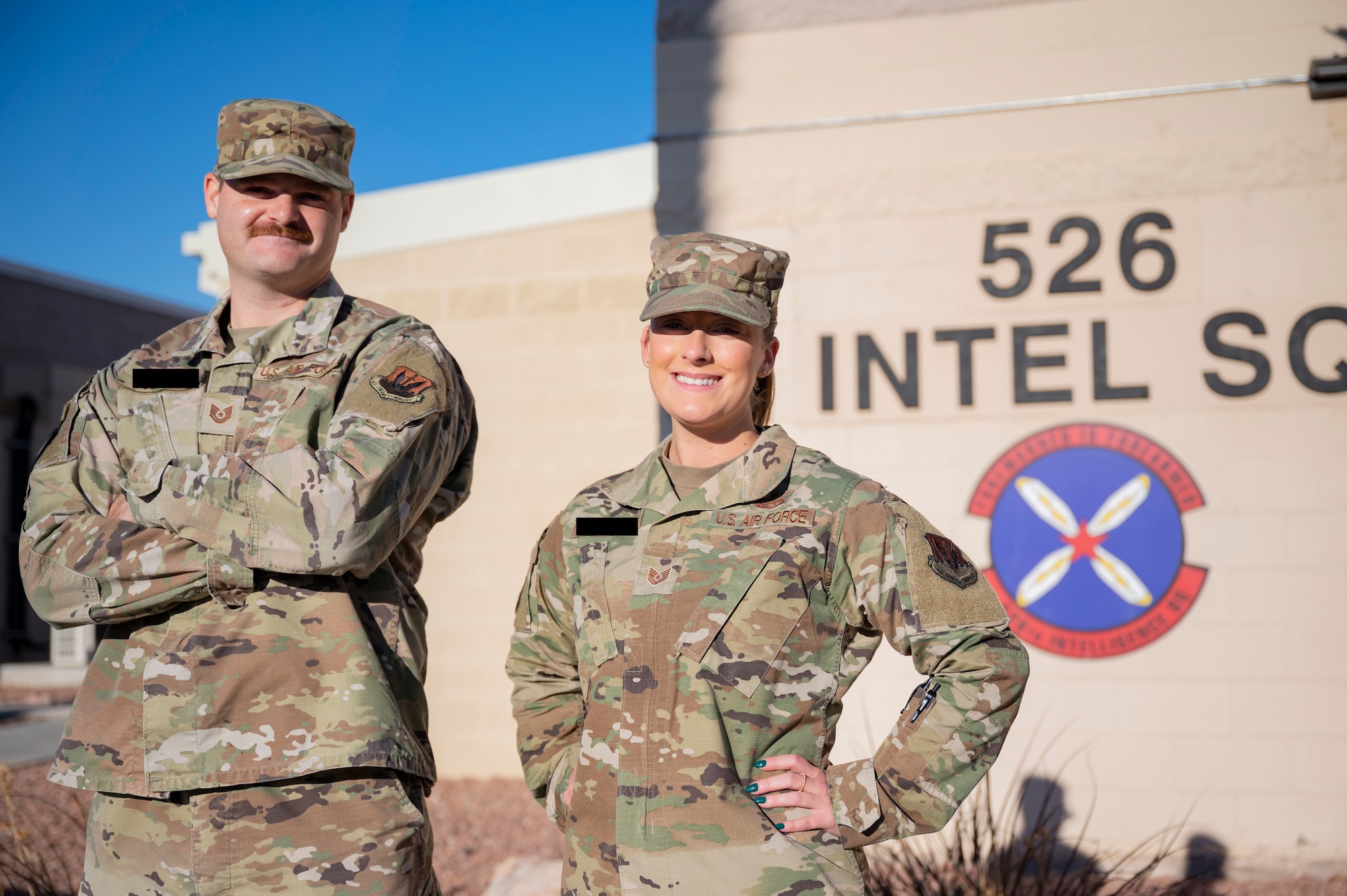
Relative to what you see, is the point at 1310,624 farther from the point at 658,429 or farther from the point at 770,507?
the point at 770,507

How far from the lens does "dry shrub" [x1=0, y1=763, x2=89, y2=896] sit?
3.56 m

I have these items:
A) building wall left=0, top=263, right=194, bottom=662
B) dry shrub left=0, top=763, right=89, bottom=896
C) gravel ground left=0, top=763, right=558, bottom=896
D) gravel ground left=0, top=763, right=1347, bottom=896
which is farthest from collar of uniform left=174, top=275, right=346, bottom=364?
building wall left=0, top=263, right=194, bottom=662

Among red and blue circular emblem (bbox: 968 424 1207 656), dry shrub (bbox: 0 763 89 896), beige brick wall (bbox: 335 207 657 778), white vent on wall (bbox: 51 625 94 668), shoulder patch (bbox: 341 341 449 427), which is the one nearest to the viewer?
shoulder patch (bbox: 341 341 449 427)

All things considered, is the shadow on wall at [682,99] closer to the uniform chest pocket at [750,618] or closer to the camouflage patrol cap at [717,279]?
the camouflage patrol cap at [717,279]

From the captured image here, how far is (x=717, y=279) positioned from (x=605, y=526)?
1.61 ft

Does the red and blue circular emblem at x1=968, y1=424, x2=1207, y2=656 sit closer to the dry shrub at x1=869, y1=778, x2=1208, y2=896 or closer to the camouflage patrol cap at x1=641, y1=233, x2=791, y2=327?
the dry shrub at x1=869, y1=778, x2=1208, y2=896

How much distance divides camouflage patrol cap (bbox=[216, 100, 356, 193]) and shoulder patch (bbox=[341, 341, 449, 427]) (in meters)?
0.38

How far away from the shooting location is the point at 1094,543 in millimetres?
4785

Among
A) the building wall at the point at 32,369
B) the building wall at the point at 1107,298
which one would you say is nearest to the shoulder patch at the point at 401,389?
the building wall at the point at 1107,298

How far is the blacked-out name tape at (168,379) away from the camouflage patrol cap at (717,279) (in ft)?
3.05

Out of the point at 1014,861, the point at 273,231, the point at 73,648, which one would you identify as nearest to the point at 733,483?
the point at 273,231

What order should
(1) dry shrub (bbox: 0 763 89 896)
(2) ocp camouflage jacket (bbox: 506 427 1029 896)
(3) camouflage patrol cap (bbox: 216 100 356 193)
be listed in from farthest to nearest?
(1) dry shrub (bbox: 0 763 89 896) → (3) camouflage patrol cap (bbox: 216 100 356 193) → (2) ocp camouflage jacket (bbox: 506 427 1029 896)

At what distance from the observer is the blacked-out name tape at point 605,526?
2047mm

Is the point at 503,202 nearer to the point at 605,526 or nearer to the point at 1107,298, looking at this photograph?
the point at 1107,298
